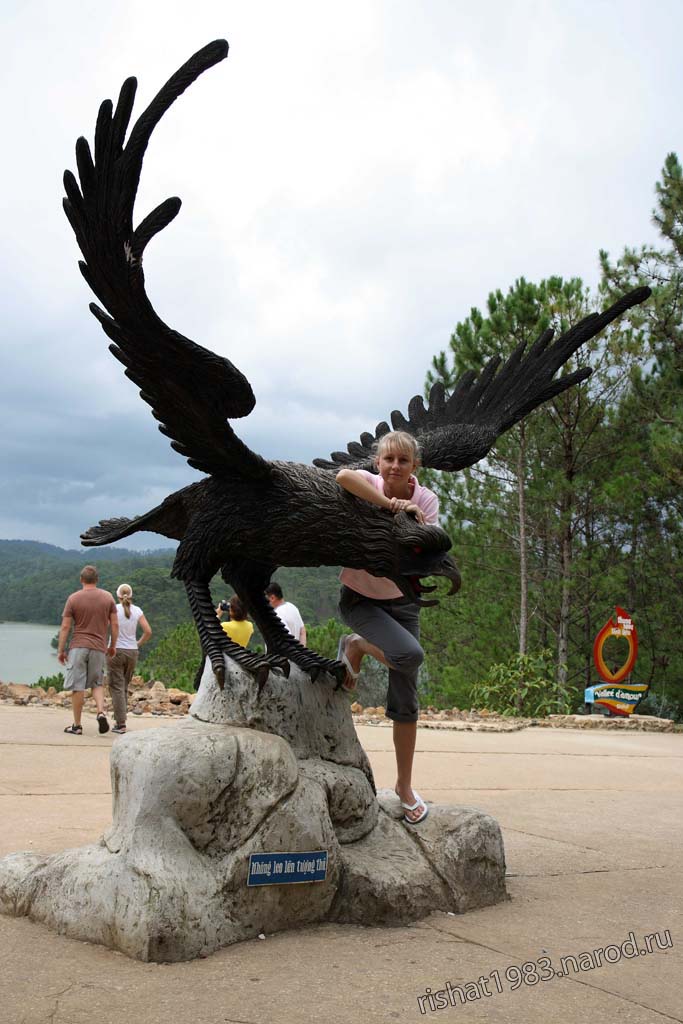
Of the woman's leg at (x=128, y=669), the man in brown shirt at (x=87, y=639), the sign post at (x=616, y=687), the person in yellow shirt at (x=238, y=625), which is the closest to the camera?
the person in yellow shirt at (x=238, y=625)

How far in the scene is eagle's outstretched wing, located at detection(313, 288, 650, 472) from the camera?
16.0ft

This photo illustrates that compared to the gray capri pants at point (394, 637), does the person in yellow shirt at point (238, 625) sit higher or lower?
higher

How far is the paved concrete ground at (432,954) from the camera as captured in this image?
267 cm

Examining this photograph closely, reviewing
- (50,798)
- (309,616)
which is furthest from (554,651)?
(309,616)

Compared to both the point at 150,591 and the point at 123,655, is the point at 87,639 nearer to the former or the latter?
the point at 123,655

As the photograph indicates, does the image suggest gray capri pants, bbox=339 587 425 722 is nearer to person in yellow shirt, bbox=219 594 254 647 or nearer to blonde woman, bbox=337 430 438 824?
blonde woman, bbox=337 430 438 824

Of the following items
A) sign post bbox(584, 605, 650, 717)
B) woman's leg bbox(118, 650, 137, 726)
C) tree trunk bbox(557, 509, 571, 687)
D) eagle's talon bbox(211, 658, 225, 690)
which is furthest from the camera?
tree trunk bbox(557, 509, 571, 687)

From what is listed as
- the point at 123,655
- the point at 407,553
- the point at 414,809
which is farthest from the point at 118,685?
the point at 407,553

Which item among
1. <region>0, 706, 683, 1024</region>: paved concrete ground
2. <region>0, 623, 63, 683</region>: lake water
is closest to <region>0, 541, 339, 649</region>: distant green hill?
<region>0, 623, 63, 683</region>: lake water

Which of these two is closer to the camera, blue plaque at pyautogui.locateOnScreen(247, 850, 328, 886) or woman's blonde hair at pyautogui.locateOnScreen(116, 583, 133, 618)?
blue plaque at pyautogui.locateOnScreen(247, 850, 328, 886)

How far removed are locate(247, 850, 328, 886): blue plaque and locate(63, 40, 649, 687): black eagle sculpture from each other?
75cm

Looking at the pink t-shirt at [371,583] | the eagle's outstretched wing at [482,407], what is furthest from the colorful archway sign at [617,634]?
the pink t-shirt at [371,583]

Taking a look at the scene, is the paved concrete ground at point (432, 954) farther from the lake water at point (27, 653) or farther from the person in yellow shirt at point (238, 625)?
the lake water at point (27, 653)

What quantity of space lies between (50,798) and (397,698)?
288cm
